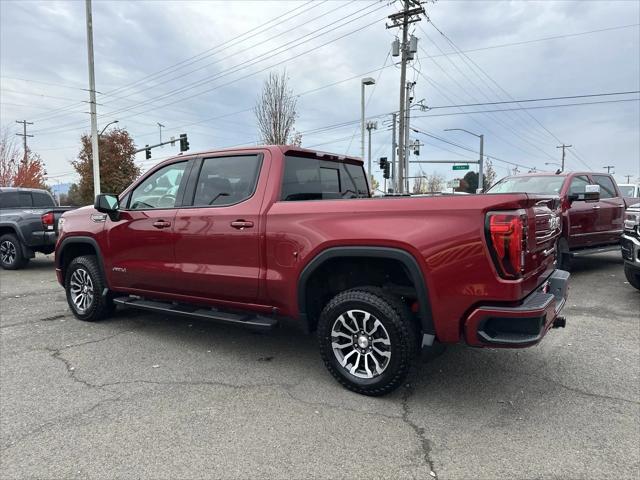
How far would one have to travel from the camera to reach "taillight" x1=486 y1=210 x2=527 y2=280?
2.76 metres

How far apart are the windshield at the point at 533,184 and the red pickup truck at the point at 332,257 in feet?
14.7

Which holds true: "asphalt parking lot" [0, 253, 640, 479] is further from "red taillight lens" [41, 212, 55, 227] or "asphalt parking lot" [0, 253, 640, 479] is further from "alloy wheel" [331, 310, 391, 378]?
"red taillight lens" [41, 212, 55, 227]

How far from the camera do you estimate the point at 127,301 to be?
485cm

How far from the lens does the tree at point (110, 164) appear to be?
38812mm

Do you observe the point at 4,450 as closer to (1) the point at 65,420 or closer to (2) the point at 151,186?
(1) the point at 65,420

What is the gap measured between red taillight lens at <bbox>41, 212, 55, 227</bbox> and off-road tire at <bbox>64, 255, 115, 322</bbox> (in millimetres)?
4634

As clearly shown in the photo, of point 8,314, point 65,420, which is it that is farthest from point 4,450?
point 8,314

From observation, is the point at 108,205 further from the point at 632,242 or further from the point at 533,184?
the point at 533,184

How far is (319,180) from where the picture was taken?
4.23m

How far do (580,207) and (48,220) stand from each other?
10.3m

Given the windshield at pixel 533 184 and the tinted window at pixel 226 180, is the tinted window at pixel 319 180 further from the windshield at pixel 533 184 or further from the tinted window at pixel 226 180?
the windshield at pixel 533 184

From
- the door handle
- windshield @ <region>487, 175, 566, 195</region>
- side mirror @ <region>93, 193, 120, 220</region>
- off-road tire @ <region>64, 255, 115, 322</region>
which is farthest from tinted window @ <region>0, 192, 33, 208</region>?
windshield @ <region>487, 175, 566, 195</region>

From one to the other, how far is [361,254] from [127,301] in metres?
2.93

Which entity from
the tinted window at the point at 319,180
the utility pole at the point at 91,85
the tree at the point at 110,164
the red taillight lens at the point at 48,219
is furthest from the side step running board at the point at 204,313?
the tree at the point at 110,164
